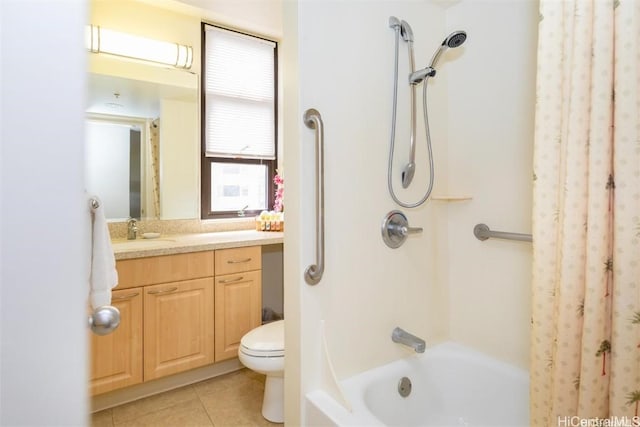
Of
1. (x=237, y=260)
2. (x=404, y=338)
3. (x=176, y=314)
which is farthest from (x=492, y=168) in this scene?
(x=176, y=314)

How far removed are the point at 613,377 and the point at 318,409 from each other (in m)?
0.89

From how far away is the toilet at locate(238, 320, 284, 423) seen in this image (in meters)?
1.71

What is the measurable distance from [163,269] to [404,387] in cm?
144

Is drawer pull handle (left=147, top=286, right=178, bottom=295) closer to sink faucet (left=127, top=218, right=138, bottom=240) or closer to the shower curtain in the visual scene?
sink faucet (left=127, top=218, right=138, bottom=240)

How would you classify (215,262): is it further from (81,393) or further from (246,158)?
(81,393)

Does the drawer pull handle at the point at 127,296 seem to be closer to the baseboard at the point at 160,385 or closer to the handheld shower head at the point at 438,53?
the baseboard at the point at 160,385

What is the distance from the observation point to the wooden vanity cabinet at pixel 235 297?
2207mm

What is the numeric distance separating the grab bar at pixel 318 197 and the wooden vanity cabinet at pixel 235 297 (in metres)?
1.08

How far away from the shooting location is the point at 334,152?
1.37 metres

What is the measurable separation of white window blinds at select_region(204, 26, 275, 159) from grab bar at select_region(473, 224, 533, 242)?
1.88 metres

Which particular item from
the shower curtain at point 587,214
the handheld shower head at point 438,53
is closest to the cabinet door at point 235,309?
the handheld shower head at point 438,53

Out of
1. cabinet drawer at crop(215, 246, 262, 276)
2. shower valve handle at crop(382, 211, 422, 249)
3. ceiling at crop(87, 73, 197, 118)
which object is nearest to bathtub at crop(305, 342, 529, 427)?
shower valve handle at crop(382, 211, 422, 249)

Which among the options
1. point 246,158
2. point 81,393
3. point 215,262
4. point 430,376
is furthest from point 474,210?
point 246,158

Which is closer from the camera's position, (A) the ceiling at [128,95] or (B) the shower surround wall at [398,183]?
(B) the shower surround wall at [398,183]
